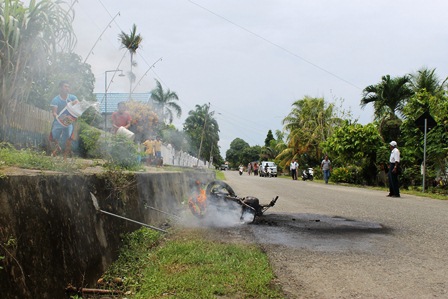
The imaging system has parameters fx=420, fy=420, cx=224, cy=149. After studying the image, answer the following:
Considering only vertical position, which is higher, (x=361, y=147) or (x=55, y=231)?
(x=361, y=147)

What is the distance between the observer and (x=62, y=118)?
6.34 m

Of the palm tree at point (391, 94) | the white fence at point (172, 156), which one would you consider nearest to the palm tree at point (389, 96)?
the palm tree at point (391, 94)

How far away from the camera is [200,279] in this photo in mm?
3729

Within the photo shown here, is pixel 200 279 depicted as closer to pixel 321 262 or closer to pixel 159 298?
pixel 159 298

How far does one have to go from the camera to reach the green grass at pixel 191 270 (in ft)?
11.3

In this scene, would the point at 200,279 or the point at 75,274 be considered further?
the point at 200,279

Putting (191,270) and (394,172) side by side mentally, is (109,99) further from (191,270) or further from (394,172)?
(394,172)

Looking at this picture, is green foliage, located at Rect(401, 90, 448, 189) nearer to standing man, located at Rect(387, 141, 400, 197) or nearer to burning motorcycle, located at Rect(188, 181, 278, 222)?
standing man, located at Rect(387, 141, 400, 197)

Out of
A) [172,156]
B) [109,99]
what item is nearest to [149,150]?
[109,99]

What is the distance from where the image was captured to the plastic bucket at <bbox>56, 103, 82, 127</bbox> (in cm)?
625

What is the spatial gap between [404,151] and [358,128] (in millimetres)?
4887

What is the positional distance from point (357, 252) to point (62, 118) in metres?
4.58

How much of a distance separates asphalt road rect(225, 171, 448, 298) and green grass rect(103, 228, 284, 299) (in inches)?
9.1

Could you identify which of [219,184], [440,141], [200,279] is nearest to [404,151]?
[440,141]
